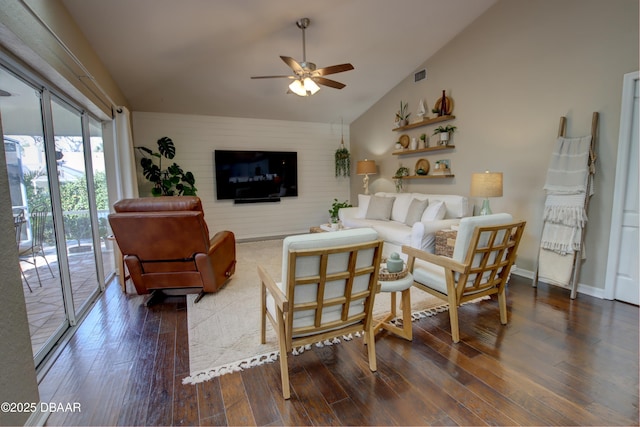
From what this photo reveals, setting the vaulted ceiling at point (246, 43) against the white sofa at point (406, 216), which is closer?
the vaulted ceiling at point (246, 43)

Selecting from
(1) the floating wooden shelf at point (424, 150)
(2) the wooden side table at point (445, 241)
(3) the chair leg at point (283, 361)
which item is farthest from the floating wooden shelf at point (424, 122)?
(3) the chair leg at point (283, 361)

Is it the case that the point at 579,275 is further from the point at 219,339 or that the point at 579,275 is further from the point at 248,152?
the point at 248,152

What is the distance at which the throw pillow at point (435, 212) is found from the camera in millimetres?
4236

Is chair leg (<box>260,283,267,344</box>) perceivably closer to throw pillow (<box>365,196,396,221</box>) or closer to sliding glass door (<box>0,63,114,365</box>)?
sliding glass door (<box>0,63,114,365</box>)

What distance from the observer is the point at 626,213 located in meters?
2.89

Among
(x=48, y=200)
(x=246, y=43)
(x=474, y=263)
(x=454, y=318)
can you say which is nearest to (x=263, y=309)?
(x=454, y=318)

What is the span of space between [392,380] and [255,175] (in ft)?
16.6

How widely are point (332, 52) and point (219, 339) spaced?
4.02 m

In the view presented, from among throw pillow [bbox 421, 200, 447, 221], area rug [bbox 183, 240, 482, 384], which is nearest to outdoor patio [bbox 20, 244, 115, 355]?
area rug [bbox 183, 240, 482, 384]

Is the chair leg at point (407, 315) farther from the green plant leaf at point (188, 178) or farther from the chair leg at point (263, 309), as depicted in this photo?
the green plant leaf at point (188, 178)

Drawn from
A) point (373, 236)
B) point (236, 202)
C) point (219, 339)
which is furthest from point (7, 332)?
point (236, 202)

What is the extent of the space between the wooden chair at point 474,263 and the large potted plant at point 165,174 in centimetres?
441

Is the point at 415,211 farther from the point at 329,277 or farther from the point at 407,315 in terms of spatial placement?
the point at 329,277

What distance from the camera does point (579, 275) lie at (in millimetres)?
3203
